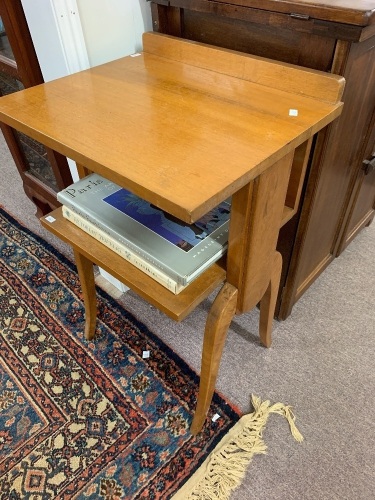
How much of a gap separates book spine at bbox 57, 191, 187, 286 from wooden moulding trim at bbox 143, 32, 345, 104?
40 centimetres

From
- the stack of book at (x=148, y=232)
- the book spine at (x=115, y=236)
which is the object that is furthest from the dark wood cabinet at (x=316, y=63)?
the book spine at (x=115, y=236)

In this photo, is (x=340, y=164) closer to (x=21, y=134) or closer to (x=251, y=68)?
(x=251, y=68)

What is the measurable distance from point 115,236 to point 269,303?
48cm

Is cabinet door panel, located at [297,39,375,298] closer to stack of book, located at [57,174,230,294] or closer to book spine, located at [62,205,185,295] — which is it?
stack of book, located at [57,174,230,294]

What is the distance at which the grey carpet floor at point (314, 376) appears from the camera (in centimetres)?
96

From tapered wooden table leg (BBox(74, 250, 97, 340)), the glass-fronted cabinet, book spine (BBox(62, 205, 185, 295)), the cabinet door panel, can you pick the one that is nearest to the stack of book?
book spine (BBox(62, 205, 185, 295))

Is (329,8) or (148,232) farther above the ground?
(329,8)

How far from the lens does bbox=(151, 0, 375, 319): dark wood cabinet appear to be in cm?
73

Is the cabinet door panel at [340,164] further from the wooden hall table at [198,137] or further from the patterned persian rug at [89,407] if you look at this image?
the patterned persian rug at [89,407]

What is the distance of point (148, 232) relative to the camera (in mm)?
810

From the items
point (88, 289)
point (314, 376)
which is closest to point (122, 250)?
point (88, 289)

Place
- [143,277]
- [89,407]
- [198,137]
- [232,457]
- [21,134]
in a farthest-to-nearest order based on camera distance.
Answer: [21,134], [89,407], [232,457], [143,277], [198,137]

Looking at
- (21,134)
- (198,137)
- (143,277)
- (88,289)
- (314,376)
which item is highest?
(198,137)

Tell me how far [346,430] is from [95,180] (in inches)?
35.0
